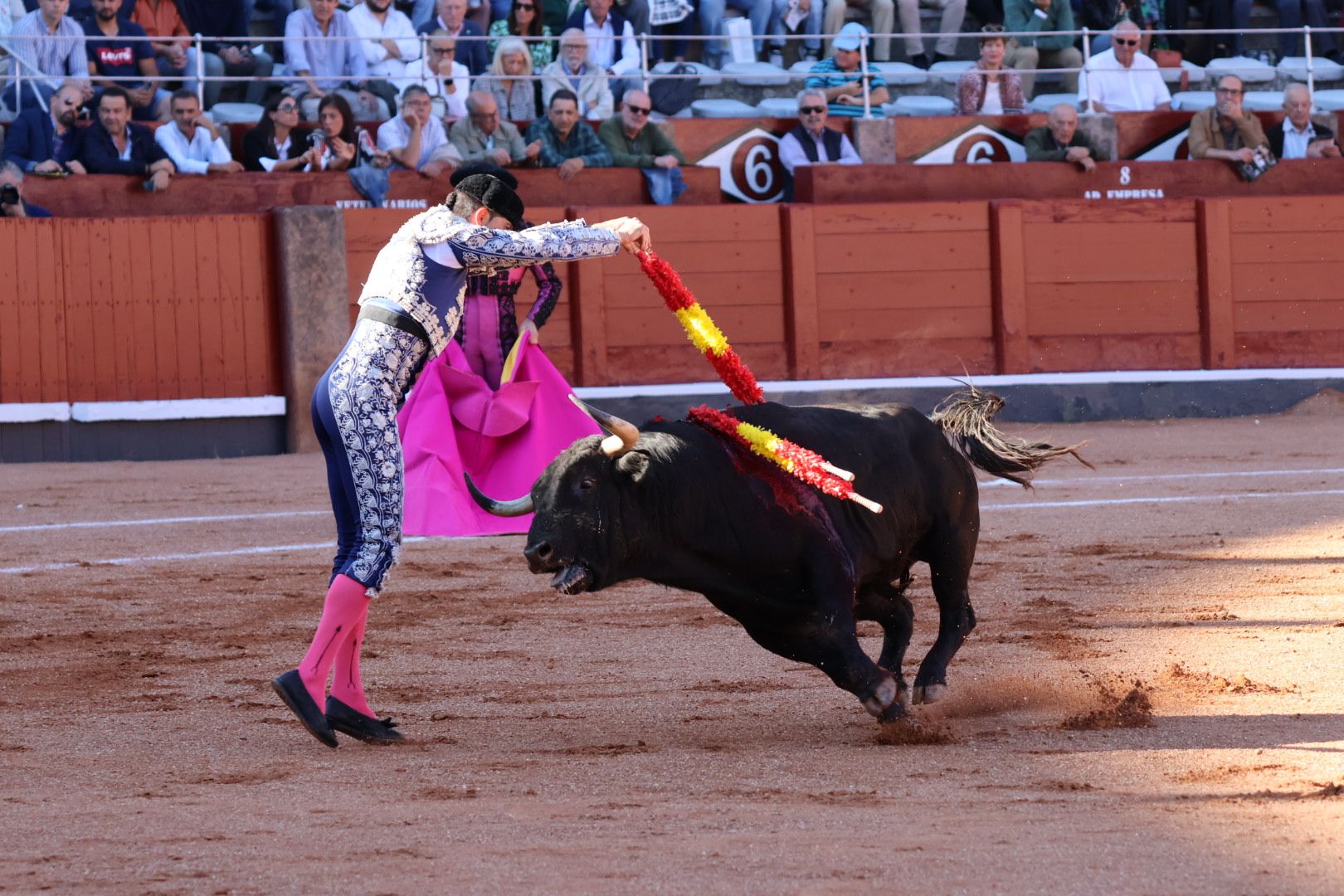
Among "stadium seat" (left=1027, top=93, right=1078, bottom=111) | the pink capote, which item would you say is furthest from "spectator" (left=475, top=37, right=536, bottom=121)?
the pink capote

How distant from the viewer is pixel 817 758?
334cm

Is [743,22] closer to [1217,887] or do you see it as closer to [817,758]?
[817,758]

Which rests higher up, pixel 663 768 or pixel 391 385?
pixel 391 385

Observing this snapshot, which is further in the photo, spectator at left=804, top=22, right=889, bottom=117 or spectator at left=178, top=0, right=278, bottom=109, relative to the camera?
spectator at left=804, top=22, right=889, bottom=117

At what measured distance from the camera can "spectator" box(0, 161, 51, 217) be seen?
9781 millimetres

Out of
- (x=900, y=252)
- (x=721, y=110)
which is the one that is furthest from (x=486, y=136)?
(x=900, y=252)

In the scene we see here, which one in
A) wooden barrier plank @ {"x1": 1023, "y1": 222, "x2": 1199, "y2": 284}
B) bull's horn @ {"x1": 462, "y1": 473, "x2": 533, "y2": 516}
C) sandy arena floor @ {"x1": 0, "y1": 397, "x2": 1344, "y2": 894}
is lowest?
sandy arena floor @ {"x1": 0, "y1": 397, "x2": 1344, "y2": 894}

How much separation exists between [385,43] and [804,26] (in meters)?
2.90

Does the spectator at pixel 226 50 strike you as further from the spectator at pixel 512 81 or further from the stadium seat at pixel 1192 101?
the stadium seat at pixel 1192 101

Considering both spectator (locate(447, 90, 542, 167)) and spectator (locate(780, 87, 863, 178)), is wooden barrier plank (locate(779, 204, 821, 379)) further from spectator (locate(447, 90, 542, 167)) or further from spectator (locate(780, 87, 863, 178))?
spectator (locate(447, 90, 542, 167))

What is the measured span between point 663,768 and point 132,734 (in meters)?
1.20

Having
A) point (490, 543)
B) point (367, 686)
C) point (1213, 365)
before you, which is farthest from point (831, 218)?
point (367, 686)

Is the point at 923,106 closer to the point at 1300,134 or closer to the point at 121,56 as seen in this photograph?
the point at 1300,134

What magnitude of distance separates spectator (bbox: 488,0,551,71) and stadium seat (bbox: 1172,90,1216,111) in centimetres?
424
